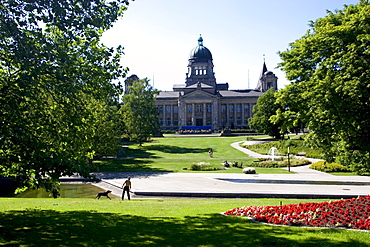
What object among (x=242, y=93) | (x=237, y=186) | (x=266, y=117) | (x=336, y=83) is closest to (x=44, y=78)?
(x=336, y=83)

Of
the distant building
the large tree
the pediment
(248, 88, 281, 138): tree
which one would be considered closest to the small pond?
the large tree

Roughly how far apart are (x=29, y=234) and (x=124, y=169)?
25486 millimetres

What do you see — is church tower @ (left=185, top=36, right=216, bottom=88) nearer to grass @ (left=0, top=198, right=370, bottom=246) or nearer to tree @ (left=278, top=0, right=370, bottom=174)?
tree @ (left=278, top=0, right=370, bottom=174)

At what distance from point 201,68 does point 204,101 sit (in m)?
15.9

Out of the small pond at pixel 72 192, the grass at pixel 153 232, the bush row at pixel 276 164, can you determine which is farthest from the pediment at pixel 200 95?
the grass at pixel 153 232

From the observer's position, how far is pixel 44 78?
965cm

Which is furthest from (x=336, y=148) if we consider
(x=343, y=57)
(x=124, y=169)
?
(x=124, y=169)

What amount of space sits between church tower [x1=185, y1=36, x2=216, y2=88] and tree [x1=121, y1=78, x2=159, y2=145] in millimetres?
64388

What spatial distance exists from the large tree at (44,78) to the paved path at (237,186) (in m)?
10.4

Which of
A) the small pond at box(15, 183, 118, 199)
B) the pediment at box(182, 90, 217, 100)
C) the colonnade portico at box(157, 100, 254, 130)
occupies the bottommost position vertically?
the small pond at box(15, 183, 118, 199)

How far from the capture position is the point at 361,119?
13711 mm

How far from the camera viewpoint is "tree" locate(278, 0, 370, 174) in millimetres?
13391

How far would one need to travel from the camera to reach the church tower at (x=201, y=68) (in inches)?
4963

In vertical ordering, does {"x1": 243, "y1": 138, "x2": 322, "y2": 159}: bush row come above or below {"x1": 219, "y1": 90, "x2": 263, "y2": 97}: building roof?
below
